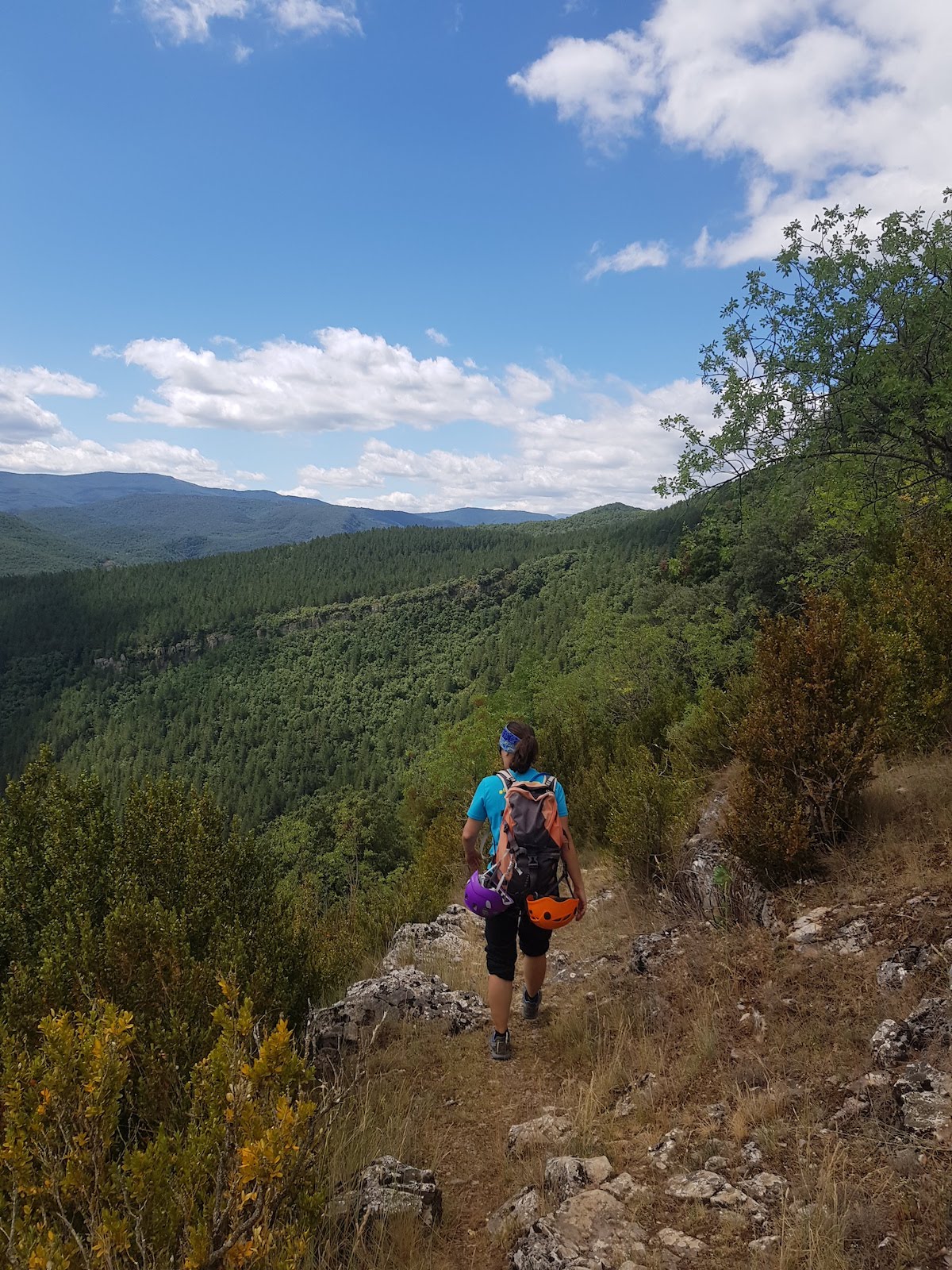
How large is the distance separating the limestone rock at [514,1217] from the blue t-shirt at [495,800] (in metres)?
1.76

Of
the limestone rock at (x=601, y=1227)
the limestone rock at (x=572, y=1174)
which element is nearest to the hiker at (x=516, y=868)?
the limestone rock at (x=572, y=1174)

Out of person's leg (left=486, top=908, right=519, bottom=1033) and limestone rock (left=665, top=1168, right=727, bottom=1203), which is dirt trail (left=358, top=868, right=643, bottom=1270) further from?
limestone rock (left=665, top=1168, right=727, bottom=1203)

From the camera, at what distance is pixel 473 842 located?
4.35 meters

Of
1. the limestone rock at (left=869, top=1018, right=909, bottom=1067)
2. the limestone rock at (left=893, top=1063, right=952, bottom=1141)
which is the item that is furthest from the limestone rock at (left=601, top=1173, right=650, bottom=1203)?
the limestone rock at (left=869, top=1018, right=909, bottom=1067)

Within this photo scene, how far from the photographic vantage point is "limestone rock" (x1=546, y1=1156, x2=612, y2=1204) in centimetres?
295

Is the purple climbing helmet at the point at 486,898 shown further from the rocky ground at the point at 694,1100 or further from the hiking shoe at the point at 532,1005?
the hiking shoe at the point at 532,1005

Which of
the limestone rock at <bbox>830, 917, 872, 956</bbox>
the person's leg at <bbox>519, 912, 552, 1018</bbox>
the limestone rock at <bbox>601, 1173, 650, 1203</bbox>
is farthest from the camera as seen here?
the person's leg at <bbox>519, 912, 552, 1018</bbox>

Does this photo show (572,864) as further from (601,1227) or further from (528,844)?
(601,1227)

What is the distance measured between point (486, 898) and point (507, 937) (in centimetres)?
38

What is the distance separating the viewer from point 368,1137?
346 centimetres

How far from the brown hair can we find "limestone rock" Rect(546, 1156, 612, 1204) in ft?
6.71

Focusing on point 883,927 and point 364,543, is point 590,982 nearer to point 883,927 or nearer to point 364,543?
point 883,927

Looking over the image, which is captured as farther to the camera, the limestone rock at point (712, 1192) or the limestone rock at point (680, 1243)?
the limestone rock at point (712, 1192)

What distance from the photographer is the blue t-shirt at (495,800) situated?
4.29 metres
